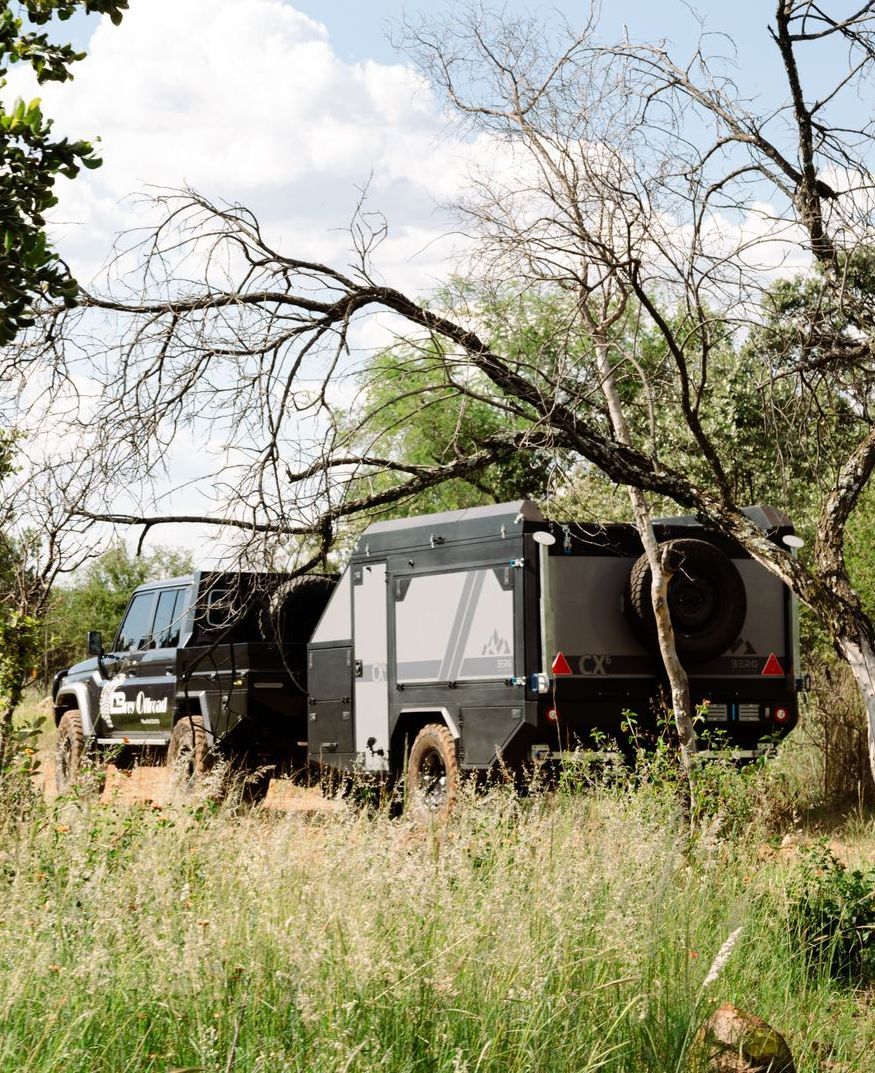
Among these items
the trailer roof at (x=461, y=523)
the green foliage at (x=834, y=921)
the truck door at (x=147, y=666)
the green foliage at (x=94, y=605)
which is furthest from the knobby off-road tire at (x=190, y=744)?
the green foliage at (x=94, y=605)

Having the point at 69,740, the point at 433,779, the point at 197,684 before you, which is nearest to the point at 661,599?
the point at 433,779

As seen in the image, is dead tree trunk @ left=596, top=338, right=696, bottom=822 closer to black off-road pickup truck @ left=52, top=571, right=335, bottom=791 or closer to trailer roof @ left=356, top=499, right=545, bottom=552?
trailer roof @ left=356, top=499, right=545, bottom=552

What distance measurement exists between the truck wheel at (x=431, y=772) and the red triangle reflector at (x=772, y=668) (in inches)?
112

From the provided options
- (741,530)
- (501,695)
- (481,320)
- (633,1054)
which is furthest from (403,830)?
(501,695)

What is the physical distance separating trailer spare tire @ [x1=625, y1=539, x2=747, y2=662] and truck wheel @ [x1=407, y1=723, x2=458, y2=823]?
1.85 metres

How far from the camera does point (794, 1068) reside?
17.8 feet

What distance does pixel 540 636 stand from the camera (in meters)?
11.2

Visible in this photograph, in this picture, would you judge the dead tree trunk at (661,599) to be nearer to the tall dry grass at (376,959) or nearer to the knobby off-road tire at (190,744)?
the tall dry grass at (376,959)

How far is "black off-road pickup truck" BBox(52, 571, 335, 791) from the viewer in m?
14.2

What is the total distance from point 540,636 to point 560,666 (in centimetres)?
28

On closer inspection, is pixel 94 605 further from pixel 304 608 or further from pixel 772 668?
pixel 772 668

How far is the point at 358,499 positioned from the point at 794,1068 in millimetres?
4963

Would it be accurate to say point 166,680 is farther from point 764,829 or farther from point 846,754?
point 764,829

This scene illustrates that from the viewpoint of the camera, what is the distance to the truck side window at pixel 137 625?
619 inches
